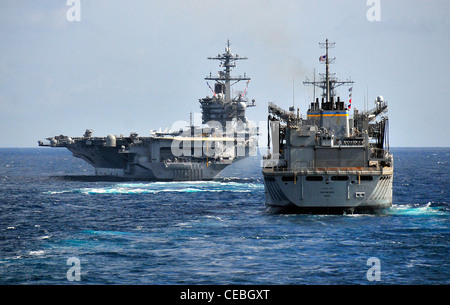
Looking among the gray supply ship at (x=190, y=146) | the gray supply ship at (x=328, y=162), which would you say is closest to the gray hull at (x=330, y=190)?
the gray supply ship at (x=328, y=162)

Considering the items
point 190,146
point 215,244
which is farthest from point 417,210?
point 190,146

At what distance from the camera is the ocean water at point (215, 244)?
24.8 meters

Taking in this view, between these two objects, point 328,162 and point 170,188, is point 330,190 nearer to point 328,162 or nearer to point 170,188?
point 328,162

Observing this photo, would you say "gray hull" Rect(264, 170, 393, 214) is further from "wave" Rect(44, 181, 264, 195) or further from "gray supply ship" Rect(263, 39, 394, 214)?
"wave" Rect(44, 181, 264, 195)

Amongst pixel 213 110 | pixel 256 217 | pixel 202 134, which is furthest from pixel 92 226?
pixel 213 110

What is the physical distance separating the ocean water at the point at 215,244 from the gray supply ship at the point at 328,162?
93 cm

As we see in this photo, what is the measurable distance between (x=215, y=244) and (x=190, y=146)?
45487mm

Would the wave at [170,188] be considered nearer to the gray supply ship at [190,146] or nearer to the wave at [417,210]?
the gray supply ship at [190,146]

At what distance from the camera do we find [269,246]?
30.1m

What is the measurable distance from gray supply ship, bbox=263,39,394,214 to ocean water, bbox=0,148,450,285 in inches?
36.7

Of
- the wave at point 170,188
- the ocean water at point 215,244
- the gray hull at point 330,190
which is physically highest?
the gray hull at point 330,190

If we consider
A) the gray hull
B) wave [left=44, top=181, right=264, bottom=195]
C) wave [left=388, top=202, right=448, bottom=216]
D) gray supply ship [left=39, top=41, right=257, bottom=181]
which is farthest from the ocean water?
gray supply ship [left=39, top=41, right=257, bottom=181]

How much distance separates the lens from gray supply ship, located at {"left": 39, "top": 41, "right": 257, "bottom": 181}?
246ft
